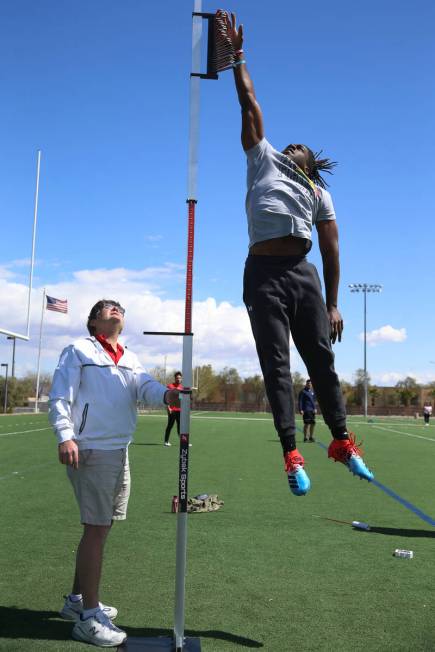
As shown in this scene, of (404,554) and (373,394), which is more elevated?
(373,394)

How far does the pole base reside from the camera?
3.39m

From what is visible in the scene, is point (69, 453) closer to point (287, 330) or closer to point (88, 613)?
point (88, 613)

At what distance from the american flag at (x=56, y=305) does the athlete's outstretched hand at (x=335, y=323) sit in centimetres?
3582

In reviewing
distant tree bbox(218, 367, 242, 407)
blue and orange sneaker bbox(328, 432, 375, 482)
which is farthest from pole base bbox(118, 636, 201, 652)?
distant tree bbox(218, 367, 242, 407)

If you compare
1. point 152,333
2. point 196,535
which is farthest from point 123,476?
point 196,535

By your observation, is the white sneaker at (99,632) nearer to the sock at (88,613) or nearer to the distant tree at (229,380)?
the sock at (88,613)

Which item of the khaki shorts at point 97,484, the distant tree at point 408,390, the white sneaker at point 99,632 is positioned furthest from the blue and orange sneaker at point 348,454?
the distant tree at point 408,390

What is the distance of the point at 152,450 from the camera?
15.6 m

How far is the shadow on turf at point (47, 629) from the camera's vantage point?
353 cm

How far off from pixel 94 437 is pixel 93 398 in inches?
9.1

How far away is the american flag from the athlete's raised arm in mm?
35854

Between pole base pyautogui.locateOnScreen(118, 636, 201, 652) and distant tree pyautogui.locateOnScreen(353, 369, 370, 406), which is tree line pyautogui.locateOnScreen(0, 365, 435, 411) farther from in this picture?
pole base pyautogui.locateOnScreen(118, 636, 201, 652)

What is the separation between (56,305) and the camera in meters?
38.6

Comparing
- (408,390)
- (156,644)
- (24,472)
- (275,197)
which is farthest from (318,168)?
(408,390)
